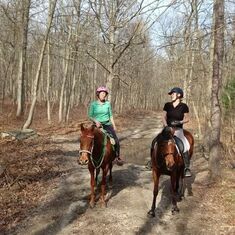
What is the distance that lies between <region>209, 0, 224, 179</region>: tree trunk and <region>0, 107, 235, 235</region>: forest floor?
58cm

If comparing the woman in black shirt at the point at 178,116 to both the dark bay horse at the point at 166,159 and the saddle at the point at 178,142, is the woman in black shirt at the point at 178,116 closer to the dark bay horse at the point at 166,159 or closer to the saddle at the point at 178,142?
the saddle at the point at 178,142

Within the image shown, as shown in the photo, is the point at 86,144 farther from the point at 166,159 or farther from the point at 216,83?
the point at 216,83

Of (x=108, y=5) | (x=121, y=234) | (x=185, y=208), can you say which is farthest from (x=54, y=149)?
(x=108, y=5)

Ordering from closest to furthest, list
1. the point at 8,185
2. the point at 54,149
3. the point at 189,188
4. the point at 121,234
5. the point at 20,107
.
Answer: the point at 121,234, the point at 8,185, the point at 189,188, the point at 54,149, the point at 20,107

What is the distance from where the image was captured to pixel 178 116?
367 inches

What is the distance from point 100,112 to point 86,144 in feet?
6.44

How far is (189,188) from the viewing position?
34.9ft

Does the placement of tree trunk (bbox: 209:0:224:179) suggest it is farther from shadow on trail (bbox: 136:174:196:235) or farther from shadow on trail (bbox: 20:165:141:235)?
shadow on trail (bbox: 20:165:141:235)

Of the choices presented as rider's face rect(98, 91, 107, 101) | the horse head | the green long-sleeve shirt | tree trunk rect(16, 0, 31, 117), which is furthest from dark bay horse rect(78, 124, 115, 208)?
tree trunk rect(16, 0, 31, 117)

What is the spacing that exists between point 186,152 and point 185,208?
129 cm

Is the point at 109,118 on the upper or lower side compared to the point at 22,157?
upper

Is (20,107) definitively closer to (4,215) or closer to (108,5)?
(108,5)

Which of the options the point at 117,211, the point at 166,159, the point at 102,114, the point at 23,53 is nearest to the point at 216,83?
the point at 102,114

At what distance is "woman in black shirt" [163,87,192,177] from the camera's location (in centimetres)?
922
